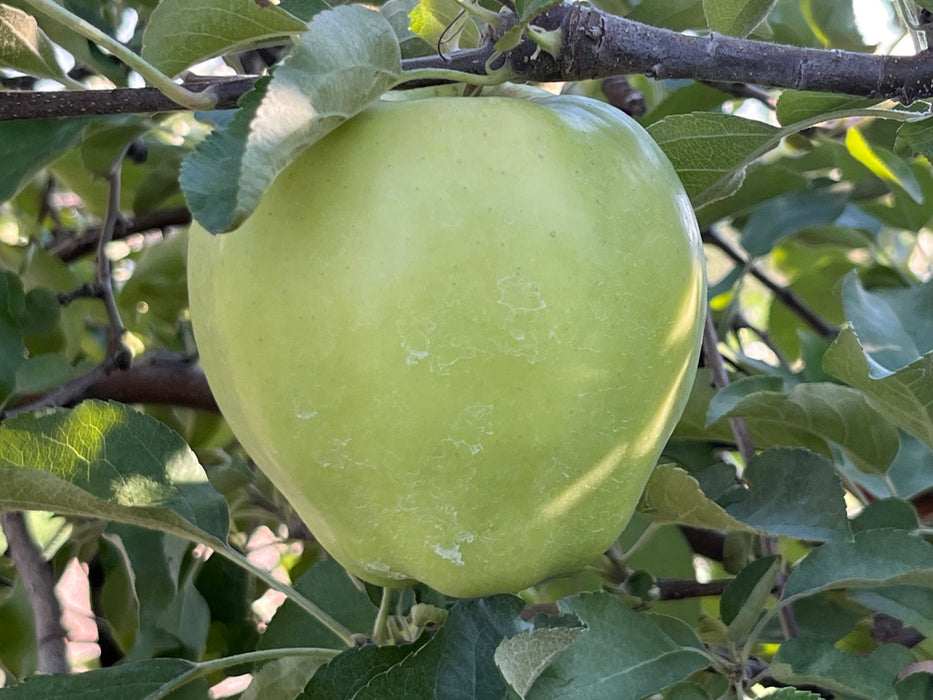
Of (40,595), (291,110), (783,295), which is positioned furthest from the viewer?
(783,295)

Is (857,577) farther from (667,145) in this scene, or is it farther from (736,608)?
(667,145)

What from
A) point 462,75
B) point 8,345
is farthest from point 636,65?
point 8,345

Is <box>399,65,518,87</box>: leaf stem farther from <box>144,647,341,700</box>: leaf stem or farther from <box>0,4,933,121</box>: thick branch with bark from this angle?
<box>144,647,341,700</box>: leaf stem

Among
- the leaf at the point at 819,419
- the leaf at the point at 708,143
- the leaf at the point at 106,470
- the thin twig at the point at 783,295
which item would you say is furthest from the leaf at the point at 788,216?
the leaf at the point at 106,470

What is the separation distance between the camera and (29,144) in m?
0.56

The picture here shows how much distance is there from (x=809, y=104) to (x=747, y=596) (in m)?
0.29

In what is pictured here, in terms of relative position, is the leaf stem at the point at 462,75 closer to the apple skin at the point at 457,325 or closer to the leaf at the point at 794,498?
the apple skin at the point at 457,325

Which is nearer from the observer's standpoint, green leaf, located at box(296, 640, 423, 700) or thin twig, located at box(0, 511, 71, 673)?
green leaf, located at box(296, 640, 423, 700)

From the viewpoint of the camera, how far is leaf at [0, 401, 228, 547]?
1.55 feet

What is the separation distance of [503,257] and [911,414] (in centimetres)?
30

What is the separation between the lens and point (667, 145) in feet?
1.76

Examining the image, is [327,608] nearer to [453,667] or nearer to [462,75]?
[453,667]

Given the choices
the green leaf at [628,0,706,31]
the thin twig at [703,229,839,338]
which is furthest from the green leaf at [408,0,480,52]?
the thin twig at [703,229,839,338]

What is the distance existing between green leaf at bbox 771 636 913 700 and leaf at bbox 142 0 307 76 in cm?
38
